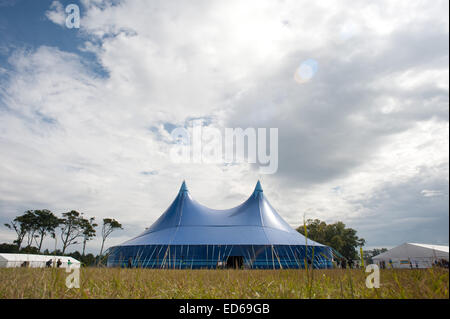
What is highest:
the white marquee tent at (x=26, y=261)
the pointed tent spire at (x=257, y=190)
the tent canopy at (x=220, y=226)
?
the pointed tent spire at (x=257, y=190)

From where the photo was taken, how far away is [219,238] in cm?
2264

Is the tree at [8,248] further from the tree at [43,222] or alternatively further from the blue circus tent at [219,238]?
the blue circus tent at [219,238]

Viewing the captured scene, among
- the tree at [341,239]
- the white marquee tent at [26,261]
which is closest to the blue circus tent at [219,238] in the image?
the white marquee tent at [26,261]

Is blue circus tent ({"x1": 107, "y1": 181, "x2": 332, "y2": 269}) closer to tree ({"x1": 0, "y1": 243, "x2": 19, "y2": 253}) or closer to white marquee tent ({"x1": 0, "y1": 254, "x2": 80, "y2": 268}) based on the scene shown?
white marquee tent ({"x1": 0, "y1": 254, "x2": 80, "y2": 268})

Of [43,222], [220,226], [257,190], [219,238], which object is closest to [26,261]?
[219,238]

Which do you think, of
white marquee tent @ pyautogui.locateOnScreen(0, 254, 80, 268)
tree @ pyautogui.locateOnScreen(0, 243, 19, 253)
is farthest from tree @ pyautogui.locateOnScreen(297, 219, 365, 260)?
tree @ pyautogui.locateOnScreen(0, 243, 19, 253)

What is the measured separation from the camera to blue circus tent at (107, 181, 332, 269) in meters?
21.5

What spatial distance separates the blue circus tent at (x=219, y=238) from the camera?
2152 cm

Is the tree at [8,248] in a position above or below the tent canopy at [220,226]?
below

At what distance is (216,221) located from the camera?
2559 centimetres
